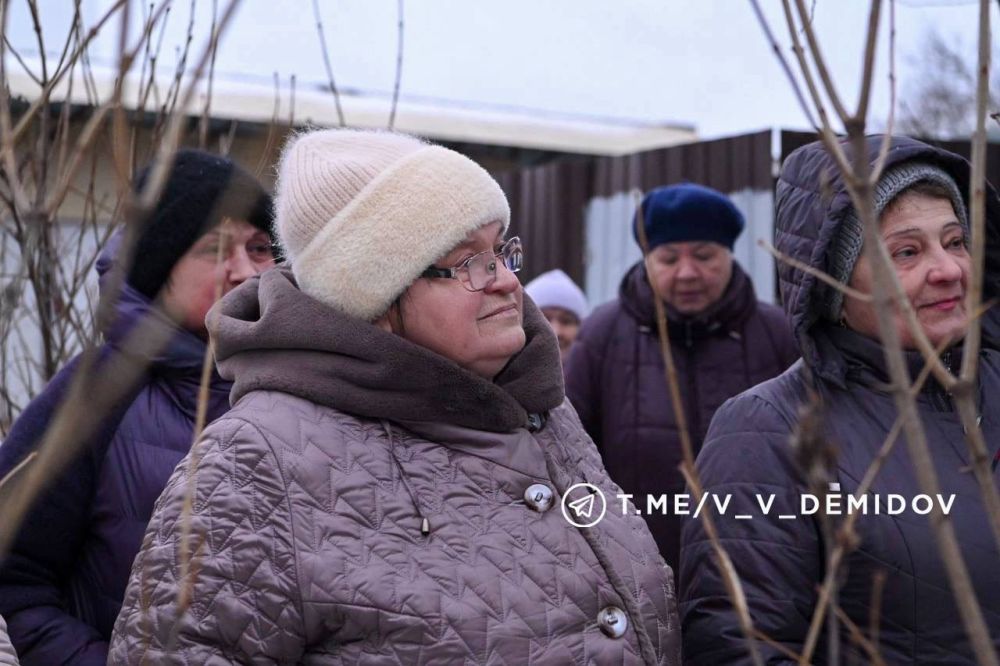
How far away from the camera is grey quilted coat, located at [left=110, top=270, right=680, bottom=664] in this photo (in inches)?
71.3

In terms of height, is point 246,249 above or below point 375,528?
above

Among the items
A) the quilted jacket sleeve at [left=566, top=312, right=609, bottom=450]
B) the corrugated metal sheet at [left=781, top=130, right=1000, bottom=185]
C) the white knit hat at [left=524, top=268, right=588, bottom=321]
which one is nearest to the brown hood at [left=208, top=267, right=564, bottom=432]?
the quilted jacket sleeve at [left=566, top=312, right=609, bottom=450]

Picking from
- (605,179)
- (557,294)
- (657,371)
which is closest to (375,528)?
(657,371)

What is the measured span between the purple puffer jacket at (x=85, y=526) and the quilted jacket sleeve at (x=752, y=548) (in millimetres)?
1061

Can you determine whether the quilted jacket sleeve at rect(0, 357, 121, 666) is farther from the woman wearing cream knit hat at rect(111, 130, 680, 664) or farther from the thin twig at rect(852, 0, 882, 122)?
the thin twig at rect(852, 0, 882, 122)

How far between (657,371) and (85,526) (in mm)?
2429

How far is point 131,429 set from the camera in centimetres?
252

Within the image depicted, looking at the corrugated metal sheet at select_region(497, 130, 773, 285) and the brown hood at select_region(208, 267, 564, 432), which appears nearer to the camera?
the brown hood at select_region(208, 267, 564, 432)

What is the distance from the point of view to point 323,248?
7.00ft

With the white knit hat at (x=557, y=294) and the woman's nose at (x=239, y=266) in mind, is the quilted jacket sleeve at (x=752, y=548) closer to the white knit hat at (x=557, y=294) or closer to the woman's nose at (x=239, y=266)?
the woman's nose at (x=239, y=266)

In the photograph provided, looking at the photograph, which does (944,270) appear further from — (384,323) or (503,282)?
(384,323)

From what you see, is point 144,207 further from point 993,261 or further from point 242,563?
point 993,261

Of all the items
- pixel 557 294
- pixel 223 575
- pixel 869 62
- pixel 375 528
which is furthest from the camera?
pixel 557 294

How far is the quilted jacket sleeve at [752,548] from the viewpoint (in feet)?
6.87
